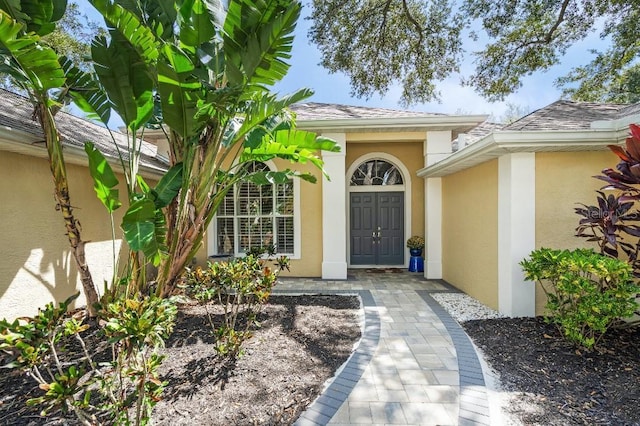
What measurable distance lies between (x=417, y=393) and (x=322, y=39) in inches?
441

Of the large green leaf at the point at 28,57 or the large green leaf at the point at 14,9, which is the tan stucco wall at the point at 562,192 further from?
the large green leaf at the point at 14,9

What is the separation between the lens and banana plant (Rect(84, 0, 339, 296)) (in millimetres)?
3504

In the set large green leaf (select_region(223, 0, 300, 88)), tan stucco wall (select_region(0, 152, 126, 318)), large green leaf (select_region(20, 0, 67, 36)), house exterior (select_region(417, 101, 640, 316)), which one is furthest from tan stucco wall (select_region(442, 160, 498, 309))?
tan stucco wall (select_region(0, 152, 126, 318))

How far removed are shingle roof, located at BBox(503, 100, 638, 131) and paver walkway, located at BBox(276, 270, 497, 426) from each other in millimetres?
3847

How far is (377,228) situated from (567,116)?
5407mm

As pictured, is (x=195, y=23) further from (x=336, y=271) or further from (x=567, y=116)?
(x=567, y=116)

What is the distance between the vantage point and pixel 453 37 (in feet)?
37.2

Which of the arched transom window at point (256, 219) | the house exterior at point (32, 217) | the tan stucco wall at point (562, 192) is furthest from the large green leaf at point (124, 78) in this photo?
the tan stucco wall at point (562, 192)

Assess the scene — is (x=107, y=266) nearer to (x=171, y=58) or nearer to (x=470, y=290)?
(x=171, y=58)

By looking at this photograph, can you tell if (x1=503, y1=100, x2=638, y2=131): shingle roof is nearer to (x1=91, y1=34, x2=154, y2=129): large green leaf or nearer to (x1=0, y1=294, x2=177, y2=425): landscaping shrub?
(x1=91, y1=34, x2=154, y2=129): large green leaf

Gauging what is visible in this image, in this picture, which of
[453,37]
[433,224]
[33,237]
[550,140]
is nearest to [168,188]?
[33,237]

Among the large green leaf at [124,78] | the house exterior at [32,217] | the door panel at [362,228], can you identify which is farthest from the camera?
the door panel at [362,228]

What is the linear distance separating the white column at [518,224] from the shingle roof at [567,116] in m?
0.73

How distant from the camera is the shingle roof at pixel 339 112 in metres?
9.00
